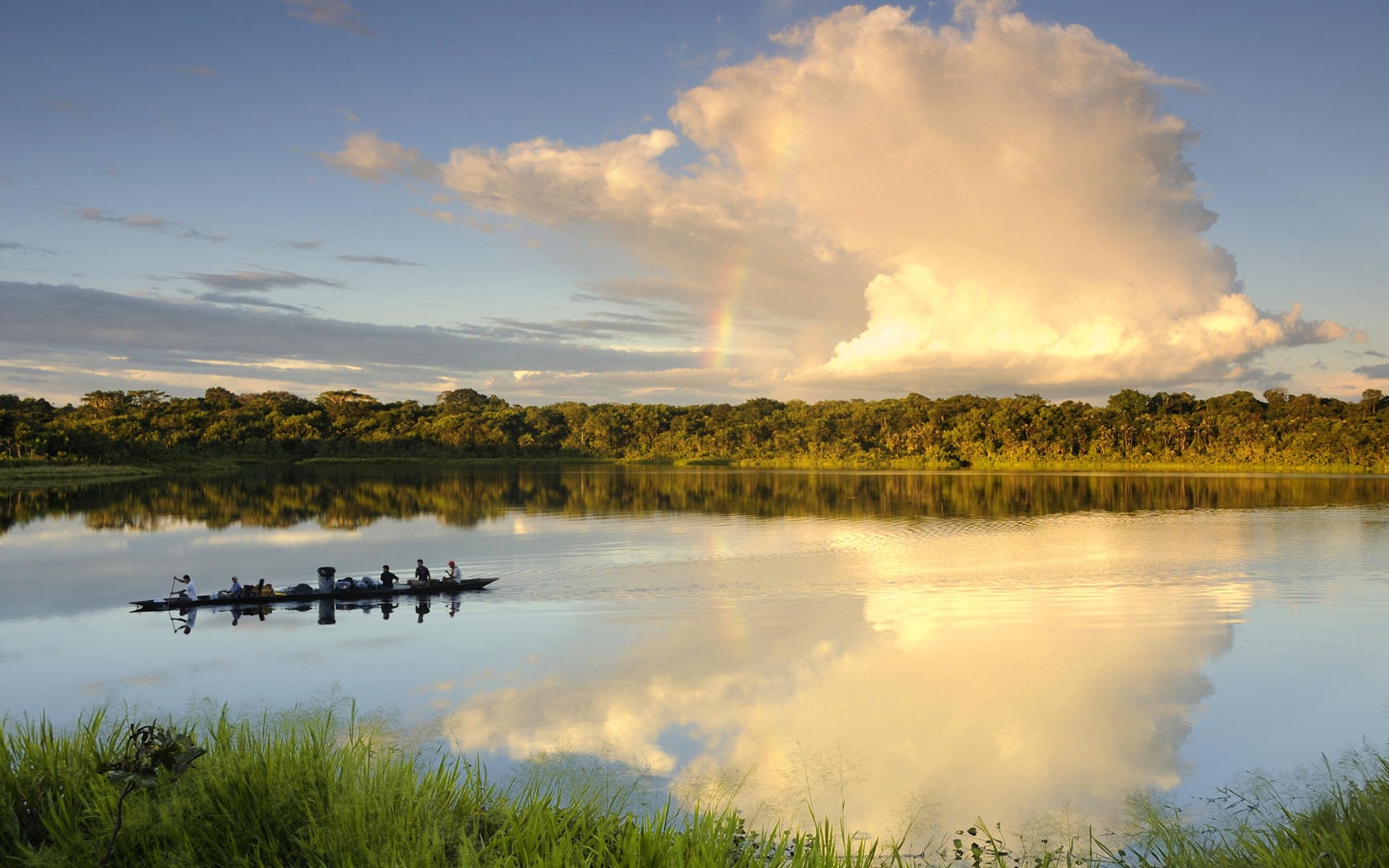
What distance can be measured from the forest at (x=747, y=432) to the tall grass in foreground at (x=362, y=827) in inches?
2636

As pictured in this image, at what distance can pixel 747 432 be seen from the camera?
95.1m

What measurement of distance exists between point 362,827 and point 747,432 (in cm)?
9071

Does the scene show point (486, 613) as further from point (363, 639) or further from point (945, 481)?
point (945, 481)

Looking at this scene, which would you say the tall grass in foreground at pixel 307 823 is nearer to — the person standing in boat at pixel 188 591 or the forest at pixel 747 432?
the person standing in boat at pixel 188 591

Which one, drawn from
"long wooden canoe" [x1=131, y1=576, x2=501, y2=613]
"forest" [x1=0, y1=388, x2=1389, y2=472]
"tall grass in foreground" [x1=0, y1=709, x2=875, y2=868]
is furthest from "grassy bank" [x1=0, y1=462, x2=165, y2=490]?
"tall grass in foreground" [x1=0, y1=709, x2=875, y2=868]

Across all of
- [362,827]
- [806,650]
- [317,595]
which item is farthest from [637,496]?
[362,827]

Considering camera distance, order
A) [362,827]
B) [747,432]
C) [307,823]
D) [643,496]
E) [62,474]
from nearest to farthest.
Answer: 1. [362,827]
2. [307,823]
3. [643,496]
4. [62,474]
5. [747,432]

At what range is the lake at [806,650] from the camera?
8.55 meters

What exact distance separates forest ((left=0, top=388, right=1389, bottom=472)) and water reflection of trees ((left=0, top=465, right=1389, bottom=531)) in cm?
1108

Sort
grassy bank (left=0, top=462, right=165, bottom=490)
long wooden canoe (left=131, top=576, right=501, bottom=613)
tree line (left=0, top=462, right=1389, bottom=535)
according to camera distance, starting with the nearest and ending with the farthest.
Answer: long wooden canoe (left=131, top=576, right=501, bottom=613) < tree line (left=0, top=462, right=1389, bottom=535) < grassy bank (left=0, top=462, right=165, bottom=490)

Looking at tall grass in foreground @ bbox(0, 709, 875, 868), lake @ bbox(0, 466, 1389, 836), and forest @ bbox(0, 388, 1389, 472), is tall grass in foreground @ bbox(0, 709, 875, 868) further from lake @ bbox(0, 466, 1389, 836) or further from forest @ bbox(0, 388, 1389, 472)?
forest @ bbox(0, 388, 1389, 472)

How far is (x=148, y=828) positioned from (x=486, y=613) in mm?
11653

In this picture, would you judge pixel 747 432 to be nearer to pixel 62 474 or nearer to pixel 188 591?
pixel 62 474

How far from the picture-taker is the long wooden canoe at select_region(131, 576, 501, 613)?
1639cm
